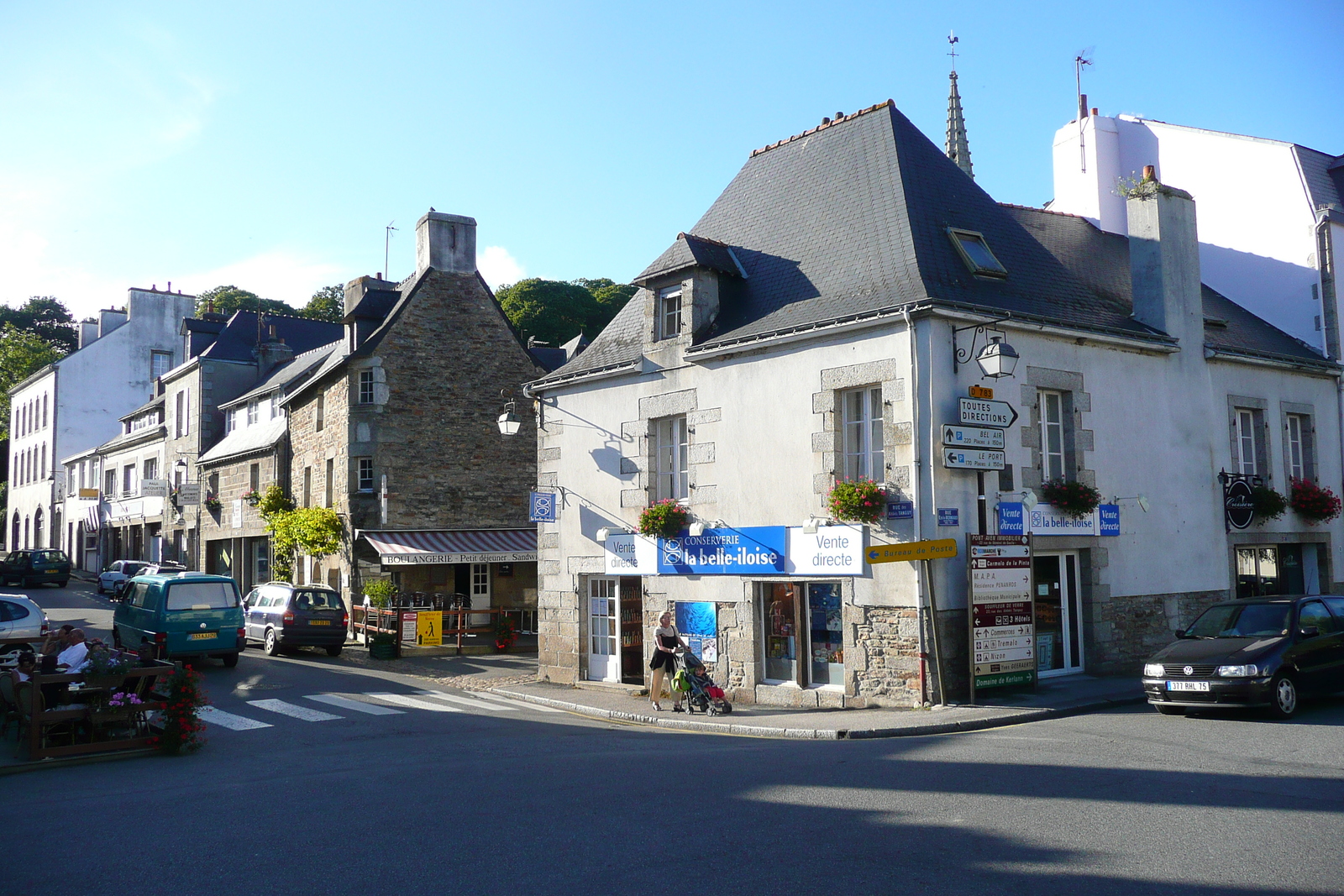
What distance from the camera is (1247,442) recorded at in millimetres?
17906

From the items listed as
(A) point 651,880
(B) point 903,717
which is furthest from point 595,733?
(A) point 651,880

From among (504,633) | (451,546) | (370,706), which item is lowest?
(370,706)

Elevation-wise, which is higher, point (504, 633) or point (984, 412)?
point (984, 412)

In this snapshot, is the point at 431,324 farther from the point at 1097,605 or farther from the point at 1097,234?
the point at 1097,605

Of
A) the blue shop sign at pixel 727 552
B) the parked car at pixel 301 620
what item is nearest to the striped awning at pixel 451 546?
the parked car at pixel 301 620

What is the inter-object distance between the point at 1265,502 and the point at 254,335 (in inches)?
1337

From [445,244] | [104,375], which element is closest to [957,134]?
[445,244]

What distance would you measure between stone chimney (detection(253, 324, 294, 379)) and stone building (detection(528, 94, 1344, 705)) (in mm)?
22545

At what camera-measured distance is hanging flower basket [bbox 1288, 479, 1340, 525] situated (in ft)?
58.4

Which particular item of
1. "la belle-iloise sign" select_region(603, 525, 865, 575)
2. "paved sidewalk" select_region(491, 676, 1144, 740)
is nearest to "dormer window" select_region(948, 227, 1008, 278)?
"la belle-iloise sign" select_region(603, 525, 865, 575)

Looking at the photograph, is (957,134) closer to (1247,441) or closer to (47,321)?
(1247,441)

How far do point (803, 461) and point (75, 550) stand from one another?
159 feet

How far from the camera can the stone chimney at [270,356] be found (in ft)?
125

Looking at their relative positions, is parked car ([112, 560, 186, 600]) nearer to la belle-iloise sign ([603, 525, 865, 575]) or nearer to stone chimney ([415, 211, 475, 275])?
stone chimney ([415, 211, 475, 275])
